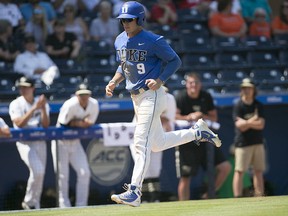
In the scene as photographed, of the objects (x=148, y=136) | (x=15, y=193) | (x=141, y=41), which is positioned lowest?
(x=15, y=193)

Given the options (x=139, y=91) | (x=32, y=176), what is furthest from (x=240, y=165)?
(x=139, y=91)

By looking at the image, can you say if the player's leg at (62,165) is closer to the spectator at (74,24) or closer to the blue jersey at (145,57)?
the blue jersey at (145,57)

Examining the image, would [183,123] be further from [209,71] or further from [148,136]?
[148,136]

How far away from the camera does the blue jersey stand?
734 cm

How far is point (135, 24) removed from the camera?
24.0ft

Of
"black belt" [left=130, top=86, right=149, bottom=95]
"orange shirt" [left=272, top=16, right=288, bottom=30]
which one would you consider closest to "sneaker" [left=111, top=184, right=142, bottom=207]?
"black belt" [left=130, top=86, right=149, bottom=95]

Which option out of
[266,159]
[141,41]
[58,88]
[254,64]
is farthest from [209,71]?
[141,41]

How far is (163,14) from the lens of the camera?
14.0m

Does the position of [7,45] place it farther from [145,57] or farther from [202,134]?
[145,57]

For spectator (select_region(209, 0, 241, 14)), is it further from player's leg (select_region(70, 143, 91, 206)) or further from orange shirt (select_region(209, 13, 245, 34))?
player's leg (select_region(70, 143, 91, 206))

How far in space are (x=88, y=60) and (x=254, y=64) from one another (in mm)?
2876

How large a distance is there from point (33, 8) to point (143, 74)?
604cm

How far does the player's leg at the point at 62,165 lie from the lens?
9.95 m

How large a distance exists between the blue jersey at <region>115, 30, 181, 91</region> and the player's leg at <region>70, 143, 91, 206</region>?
2955 mm
